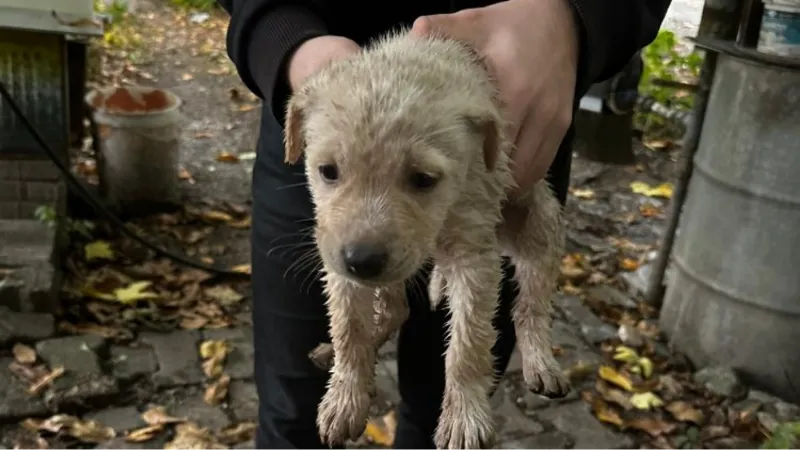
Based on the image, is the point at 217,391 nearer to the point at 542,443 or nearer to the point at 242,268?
the point at 242,268

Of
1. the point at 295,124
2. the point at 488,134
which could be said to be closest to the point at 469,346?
the point at 488,134

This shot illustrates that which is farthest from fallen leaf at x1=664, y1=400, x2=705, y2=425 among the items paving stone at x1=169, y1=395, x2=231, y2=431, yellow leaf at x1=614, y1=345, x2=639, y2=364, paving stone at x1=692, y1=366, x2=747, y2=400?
paving stone at x1=169, y1=395, x2=231, y2=431

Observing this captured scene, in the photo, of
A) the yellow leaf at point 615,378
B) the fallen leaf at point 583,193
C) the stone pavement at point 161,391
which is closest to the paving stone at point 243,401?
the stone pavement at point 161,391

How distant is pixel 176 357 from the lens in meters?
3.85

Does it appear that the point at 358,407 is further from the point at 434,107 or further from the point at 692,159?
the point at 692,159

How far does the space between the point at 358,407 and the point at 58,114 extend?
3.57 metres

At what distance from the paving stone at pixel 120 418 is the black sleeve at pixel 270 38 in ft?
6.95

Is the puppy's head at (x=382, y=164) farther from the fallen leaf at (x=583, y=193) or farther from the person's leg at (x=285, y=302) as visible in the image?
the fallen leaf at (x=583, y=193)

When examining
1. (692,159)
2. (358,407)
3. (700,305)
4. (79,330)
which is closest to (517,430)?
(700,305)

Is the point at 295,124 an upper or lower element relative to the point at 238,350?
upper

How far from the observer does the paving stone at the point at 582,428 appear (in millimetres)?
3617

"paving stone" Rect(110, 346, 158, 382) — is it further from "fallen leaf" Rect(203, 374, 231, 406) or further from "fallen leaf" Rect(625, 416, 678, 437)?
"fallen leaf" Rect(625, 416, 678, 437)

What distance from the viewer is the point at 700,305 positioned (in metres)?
4.20

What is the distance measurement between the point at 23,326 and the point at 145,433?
2.72 ft
